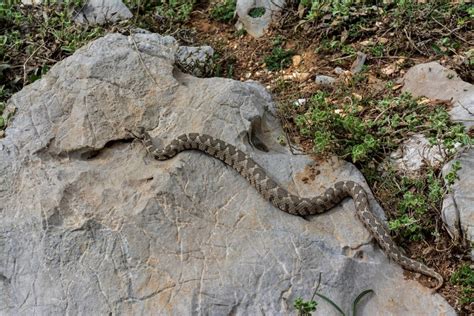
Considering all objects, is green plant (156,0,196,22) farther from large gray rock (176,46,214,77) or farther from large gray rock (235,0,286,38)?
large gray rock (176,46,214,77)

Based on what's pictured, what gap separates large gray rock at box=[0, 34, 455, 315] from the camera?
760 centimetres

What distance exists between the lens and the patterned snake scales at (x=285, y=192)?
26.6 ft

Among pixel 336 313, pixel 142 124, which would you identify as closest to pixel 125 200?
pixel 142 124

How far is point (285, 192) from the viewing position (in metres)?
8.62

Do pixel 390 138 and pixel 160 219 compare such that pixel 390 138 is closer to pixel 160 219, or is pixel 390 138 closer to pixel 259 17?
pixel 160 219

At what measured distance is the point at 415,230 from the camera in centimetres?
842

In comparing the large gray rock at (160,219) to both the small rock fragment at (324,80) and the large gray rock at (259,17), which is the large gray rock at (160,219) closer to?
the small rock fragment at (324,80)

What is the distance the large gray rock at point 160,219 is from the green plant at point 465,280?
0.31m

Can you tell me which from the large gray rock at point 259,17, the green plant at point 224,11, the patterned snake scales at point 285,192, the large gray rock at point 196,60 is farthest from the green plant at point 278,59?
the patterned snake scales at point 285,192

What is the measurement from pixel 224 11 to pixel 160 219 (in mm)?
6436

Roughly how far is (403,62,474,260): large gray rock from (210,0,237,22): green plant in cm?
412

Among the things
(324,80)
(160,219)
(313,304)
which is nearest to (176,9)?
(324,80)

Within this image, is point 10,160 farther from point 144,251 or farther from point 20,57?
point 20,57

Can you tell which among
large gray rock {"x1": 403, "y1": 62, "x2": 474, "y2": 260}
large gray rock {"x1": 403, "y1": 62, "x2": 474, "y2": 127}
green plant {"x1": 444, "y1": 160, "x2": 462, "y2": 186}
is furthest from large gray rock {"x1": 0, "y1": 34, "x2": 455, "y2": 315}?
large gray rock {"x1": 403, "y1": 62, "x2": 474, "y2": 127}
